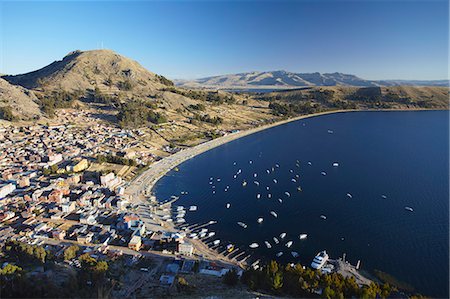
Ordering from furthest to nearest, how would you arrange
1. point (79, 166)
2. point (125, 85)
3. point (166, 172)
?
point (125, 85), point (166, 172), point (79, 166)

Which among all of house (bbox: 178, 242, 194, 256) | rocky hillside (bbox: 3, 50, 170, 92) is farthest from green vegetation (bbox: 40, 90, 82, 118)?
house (bbox: 178, 242, 194, 256)

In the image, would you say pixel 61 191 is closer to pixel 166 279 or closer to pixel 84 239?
pixel 84 239

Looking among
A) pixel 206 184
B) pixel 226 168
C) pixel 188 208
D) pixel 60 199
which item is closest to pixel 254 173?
pixel 226 168

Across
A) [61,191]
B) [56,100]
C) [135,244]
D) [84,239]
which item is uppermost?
[56,100]

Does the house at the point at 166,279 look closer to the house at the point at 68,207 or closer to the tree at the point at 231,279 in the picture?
the tree at the point at 231,279

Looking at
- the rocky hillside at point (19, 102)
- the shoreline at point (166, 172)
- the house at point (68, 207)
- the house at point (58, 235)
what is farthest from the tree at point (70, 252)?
the rocky hillside at point (19, 102)

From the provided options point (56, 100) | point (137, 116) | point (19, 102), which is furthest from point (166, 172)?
point (56, 100)
